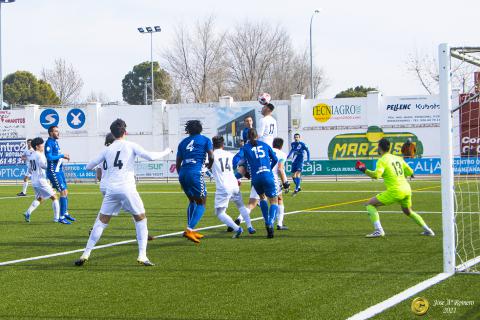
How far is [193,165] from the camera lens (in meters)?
11.8

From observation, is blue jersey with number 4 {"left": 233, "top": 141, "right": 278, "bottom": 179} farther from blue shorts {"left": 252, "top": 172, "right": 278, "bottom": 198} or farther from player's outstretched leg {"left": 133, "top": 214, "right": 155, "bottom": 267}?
player's outstretched leg {"left": 133, "top": 214, "right": 155, "bottom": 267}

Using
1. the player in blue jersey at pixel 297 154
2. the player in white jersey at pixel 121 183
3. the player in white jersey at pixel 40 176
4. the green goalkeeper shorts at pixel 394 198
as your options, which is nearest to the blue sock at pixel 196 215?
the player in white jersey at pixel 121 183

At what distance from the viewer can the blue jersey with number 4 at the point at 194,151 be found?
38.6 feet

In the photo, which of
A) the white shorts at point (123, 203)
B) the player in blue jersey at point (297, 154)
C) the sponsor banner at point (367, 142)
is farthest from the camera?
the sponsor banner at point (367, 142)

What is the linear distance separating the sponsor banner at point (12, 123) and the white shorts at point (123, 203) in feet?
170

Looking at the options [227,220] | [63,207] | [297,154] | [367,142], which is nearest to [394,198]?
[227,220]

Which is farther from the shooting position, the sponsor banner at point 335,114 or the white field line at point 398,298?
the sponsor banner at point 335,114

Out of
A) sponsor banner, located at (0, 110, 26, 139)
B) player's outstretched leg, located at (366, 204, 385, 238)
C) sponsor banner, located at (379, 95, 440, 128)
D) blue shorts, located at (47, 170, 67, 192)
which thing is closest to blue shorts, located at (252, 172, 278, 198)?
player's outstretched leg, located at (366, 204, 385, 238)

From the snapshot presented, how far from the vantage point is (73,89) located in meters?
90.4

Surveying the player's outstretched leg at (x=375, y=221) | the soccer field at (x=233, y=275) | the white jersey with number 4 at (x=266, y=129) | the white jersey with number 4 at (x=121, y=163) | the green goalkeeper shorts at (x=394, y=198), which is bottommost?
the soccer field at (x=233, y=275)

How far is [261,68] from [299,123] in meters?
19.7

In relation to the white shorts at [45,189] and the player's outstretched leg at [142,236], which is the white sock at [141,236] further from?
the white shorts at [45,189]

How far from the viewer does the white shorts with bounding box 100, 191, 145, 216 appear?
966 cm

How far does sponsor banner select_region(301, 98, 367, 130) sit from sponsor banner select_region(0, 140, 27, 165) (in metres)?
22.6
